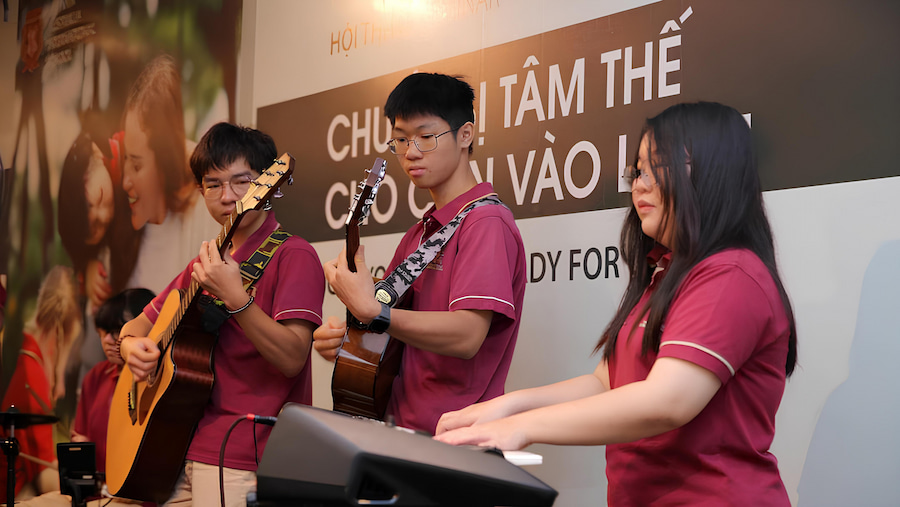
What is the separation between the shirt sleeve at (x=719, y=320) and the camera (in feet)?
4.19

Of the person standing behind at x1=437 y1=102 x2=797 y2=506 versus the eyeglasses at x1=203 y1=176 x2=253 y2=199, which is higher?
the eyeglasses at x1=203 y1=176 x2=253 y2=199

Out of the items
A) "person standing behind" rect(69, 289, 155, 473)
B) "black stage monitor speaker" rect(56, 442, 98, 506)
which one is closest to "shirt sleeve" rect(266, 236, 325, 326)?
"black stage monitor speaker" rect(56, 442, 98, 506)

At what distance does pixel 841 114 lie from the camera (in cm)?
207

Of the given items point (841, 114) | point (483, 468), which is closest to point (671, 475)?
point (483, 468)

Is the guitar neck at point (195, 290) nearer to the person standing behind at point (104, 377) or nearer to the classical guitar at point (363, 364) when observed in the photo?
the classical guitar at point (363, 364)

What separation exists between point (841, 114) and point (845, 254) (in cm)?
35

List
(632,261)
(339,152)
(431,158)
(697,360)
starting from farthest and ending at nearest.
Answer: (339,152), (431,158), (632,261), (697,360)

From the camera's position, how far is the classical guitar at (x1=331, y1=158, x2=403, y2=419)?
2.00m

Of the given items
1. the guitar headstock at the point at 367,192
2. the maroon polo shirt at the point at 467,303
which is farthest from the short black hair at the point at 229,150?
the maroon polo shirt at the point at 467,303

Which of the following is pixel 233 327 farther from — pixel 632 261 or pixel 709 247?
pixel 709 247

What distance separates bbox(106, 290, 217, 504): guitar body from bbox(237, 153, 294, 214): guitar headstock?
1.05 feet

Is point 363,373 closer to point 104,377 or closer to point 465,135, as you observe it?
point 465,135

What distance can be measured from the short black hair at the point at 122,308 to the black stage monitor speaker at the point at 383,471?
131 inches

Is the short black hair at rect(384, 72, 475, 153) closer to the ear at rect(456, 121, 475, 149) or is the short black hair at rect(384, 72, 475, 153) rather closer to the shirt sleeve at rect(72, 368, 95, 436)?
the ear at rect(456, 121, 475, 149)
